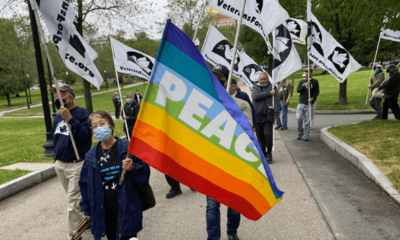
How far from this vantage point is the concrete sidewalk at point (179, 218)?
4.10 meters

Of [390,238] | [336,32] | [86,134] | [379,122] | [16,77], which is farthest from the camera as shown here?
[16,77]

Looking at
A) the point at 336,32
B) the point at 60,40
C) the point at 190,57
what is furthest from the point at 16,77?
the point at 190,57

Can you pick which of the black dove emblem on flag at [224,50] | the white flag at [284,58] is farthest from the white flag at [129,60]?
the white flag at [284,58]

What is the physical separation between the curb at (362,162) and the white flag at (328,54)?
6.06 ft

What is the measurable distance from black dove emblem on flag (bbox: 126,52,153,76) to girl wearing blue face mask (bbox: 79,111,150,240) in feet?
16.3

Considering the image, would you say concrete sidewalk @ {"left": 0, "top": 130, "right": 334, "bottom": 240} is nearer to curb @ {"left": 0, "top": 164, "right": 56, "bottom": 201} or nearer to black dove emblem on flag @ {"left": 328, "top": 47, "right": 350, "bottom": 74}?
curb @ {"left": 0, "top": 164, "right": 56, "bottom": 201}

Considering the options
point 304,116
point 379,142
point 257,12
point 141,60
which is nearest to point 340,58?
point 304,116

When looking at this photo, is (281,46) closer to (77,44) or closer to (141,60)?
(141,60)

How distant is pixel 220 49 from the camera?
9031mm

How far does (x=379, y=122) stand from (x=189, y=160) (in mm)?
9566

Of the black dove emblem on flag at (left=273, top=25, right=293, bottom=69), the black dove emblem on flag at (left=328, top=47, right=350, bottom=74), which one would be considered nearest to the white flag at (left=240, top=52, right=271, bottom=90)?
the black dove emblem on flag at (left=328, top=47, right=350, bottom=74)

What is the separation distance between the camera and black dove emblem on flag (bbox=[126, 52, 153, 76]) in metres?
8.01

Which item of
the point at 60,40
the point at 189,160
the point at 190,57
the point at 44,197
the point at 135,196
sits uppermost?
the point at 60,40

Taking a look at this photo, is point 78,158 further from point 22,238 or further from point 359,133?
point 359,133
